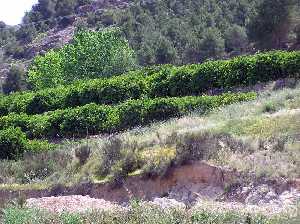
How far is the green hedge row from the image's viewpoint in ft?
66.4

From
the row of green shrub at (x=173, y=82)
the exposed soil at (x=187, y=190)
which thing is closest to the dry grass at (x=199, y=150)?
the exposed soil at (x=187, y=190)

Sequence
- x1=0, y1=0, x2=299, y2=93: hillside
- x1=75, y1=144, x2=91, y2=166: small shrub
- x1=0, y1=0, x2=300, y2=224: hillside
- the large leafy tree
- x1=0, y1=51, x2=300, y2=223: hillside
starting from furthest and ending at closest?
x1=0, y1=0, x2=299, y2=93: hillside < the large leafy tree < x1=75, y1=144, x2=91, y2=166: small shrub < x1=0, y1=0, x2=300, y2=224: hillside < x1=0, y1=51, x2=300, y2=223: hillside

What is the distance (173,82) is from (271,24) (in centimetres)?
2236

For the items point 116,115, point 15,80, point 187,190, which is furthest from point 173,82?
point 15,80

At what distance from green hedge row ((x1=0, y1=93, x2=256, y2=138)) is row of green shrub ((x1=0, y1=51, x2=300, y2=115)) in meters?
2.54

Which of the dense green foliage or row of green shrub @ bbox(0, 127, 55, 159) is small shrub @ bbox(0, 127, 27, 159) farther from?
the dense green foliage

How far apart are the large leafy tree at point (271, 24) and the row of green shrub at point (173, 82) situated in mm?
17561

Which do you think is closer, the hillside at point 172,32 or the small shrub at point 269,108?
the small shrub at point 269,108

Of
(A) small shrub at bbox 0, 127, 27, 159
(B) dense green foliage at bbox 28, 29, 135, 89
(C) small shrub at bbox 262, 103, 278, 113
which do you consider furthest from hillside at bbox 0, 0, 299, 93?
(A) small shrub at bbox 0, 127, 27, 159

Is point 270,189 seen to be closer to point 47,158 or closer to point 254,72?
point 47,158

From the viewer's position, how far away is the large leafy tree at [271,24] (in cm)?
4391

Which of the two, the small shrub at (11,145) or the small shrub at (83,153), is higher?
the small shrub at (83,153)

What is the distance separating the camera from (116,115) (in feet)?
71.9

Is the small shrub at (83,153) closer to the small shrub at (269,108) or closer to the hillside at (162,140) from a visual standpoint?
the hillside at (162,140)
